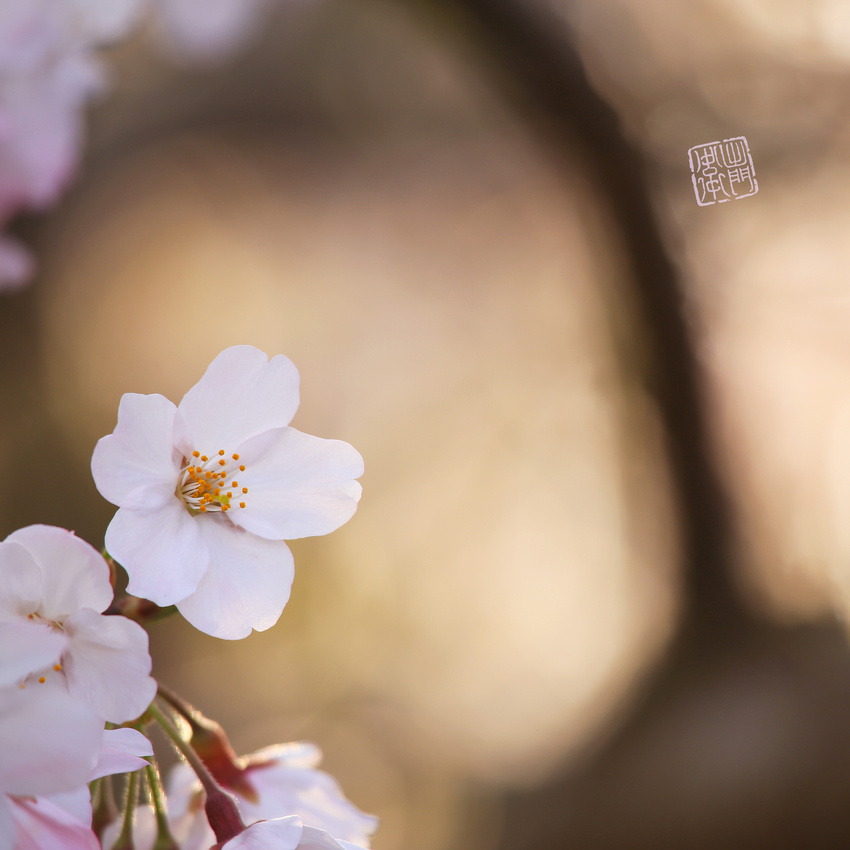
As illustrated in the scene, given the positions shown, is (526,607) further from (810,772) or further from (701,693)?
(810,772)

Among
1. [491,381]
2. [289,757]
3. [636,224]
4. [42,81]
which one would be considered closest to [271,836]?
[289,757]

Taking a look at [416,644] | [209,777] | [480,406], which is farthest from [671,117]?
[416,644]

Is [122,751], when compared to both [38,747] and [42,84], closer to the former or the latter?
[38,747]

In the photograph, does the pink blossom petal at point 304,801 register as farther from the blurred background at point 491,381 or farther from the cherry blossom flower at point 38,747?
the blurred background at point 491,381

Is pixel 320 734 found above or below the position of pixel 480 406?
below

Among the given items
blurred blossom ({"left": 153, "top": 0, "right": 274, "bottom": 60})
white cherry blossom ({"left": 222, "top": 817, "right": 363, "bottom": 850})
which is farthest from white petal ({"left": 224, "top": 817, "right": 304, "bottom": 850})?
blurred blossom ({"left": 153, "top": 0, "right": 274, "bottom": 60})

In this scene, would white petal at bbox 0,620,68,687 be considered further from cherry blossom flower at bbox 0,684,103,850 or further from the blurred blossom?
the blurred blossom

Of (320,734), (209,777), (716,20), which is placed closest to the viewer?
(209,777)
